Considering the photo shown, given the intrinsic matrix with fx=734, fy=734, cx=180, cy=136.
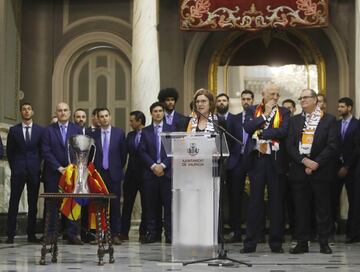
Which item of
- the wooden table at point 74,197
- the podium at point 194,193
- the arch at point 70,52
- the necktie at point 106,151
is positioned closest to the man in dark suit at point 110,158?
the necktie at point 106,151

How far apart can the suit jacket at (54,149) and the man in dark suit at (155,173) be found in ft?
2.88

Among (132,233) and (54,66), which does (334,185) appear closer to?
(132,233)

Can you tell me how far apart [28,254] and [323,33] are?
23.6 ft

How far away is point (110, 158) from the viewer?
29.5 ft

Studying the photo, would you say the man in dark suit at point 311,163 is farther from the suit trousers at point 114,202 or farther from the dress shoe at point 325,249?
the suit trousers at point 114,202

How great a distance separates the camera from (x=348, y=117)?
9.46 metres

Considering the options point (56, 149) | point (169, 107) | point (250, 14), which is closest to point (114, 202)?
point (56, 149)

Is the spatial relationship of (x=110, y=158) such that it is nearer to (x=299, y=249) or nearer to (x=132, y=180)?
(x=132, y=180)

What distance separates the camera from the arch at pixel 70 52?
12891mm

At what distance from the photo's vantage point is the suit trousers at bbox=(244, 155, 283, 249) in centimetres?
738

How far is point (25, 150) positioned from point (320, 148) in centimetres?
375

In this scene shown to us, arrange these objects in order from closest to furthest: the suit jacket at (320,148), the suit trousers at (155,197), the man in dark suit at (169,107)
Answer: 1. the suit jacket at (320,148)
2. the suit trousers at (155,197)
3. the man in dark suit at (169,107)

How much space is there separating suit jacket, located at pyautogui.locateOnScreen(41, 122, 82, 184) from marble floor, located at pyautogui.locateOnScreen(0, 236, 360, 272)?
0.88 meters

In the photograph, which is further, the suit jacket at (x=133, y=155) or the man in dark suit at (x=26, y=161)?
the suit jacket at (x=133, y=155)
